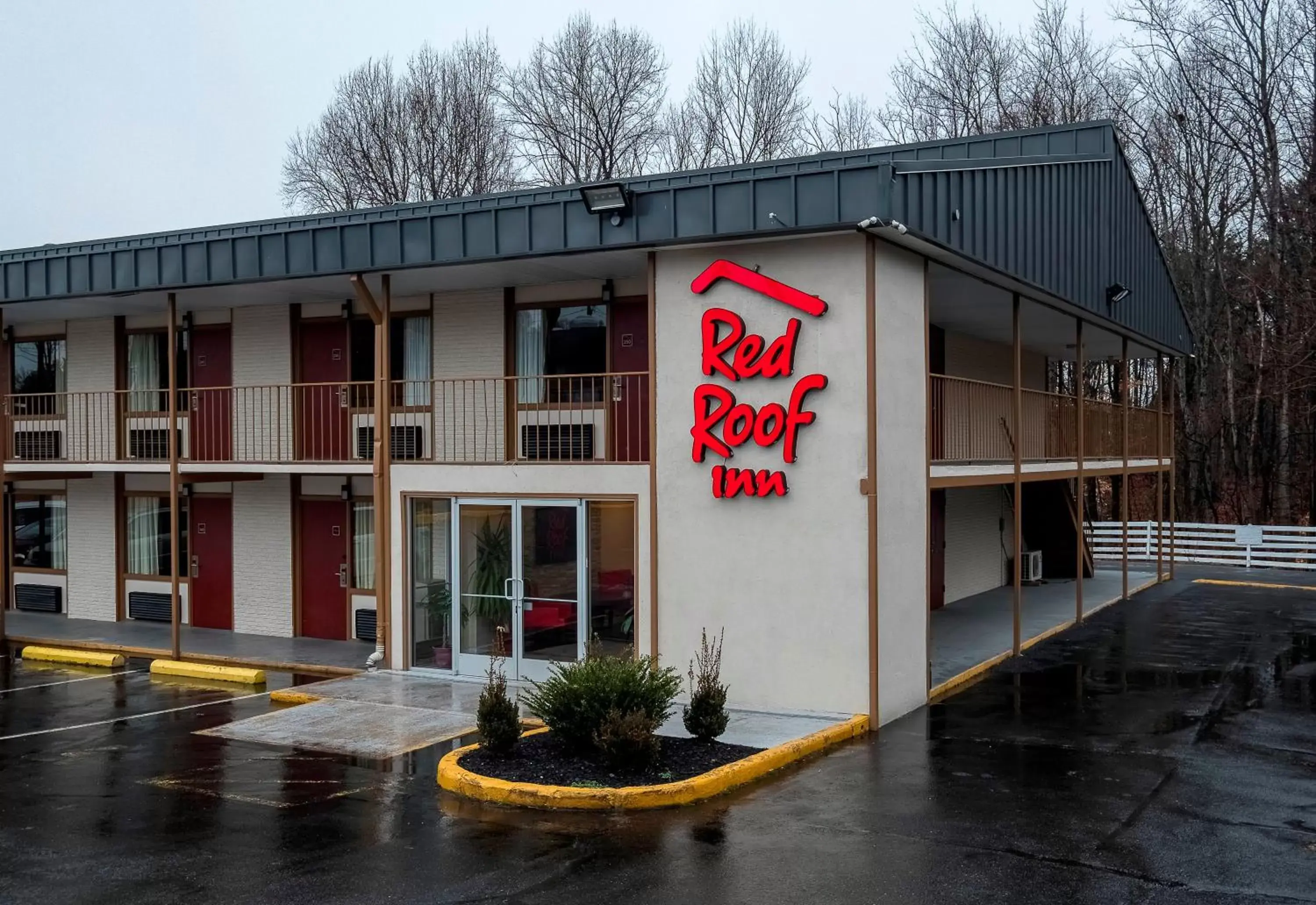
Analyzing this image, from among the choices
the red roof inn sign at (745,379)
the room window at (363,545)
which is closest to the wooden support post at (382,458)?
the room window at (363,545)

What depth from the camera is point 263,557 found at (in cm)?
1811

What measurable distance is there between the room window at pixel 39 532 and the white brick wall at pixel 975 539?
49.5ft

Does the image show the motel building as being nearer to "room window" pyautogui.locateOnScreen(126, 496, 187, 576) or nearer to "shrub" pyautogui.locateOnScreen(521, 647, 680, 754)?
"room window" pyautogui.locateOnScreen(126, 496, 187, 576)

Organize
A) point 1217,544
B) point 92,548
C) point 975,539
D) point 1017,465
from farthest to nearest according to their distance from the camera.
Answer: point 1217,544 < point 975,539 < point 92,548 < point 1017,465

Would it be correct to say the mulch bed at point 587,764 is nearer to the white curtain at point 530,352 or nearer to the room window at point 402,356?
the white curtain at point 530,352

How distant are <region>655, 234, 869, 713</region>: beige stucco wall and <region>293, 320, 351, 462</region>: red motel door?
6.36 metres

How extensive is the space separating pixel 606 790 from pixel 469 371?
8223 millimetres

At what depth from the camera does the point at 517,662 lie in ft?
46.3

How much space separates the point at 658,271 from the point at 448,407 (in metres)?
4.68

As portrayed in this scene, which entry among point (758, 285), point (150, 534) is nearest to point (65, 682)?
point (150, 534)

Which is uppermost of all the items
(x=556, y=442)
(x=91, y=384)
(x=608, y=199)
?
(x=608, y=199)

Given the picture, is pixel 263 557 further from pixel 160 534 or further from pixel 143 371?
pixel 143 371

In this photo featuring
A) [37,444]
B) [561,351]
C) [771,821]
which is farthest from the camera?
[37,444]

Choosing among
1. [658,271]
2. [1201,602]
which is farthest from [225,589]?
[1201,602]
